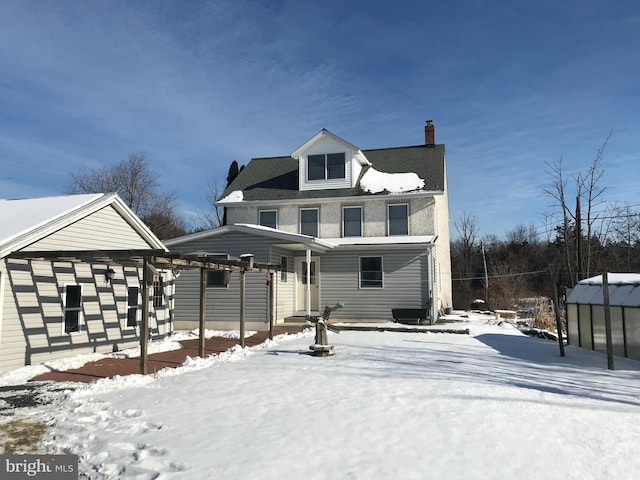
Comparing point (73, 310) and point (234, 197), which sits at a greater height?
point (234, 197)

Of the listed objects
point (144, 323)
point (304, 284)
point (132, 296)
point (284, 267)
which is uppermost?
point (284, 267)

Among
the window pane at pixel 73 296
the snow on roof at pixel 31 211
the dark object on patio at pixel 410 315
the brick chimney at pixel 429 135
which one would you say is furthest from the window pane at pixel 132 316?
the brick chimney at pixel 429 135

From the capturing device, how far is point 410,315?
1786 centimetres

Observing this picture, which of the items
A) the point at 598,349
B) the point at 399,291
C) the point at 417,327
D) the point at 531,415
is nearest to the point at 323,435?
the point at 531,415

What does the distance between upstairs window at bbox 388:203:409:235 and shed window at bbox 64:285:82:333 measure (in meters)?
13.2

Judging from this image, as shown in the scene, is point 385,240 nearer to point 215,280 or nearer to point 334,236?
point 334,236

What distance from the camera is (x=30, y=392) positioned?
7844 mm

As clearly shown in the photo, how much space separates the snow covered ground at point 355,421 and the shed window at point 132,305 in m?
3.98

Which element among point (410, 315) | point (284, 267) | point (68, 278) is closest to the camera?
point (68, 278)

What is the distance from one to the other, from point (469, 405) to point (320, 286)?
44.1 ft

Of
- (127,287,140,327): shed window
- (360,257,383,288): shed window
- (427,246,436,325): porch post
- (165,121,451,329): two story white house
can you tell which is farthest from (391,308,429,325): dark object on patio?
(127,287,140,327): shed window

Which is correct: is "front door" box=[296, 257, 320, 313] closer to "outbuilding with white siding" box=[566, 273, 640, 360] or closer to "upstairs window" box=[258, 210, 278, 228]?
"upstairs window" box=[258, 210, 278, 228]

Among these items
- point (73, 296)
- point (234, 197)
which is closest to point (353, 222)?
point (234, 197)

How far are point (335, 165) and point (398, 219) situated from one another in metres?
4.04
